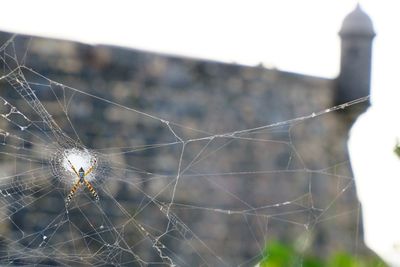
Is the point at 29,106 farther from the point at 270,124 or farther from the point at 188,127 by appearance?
the point at 270,124

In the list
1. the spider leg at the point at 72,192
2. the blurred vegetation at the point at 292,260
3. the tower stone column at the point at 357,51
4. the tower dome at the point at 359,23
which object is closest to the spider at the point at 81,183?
the spider leg at the point at 72,192

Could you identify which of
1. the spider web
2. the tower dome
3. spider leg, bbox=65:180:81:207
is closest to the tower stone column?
the tower dome

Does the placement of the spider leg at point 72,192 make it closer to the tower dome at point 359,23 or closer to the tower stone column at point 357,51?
the tower stone column at point 357,51

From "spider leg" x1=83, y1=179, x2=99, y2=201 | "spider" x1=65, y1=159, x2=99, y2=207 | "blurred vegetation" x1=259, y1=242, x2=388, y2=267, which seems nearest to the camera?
"blurred vegetation" x1=259, y1=242, x2=388, y2=267

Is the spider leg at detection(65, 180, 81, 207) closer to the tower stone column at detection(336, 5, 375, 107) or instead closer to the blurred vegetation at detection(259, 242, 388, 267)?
the tower stone column at detection(336, 5, 375, 107)

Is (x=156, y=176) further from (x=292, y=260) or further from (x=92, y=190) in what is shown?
(x=292, y=260)

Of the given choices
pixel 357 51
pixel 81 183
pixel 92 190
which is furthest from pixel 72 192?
pixel 357 51
